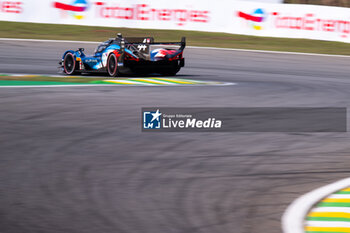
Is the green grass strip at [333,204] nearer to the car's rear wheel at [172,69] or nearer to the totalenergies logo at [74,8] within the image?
the car's rear wheel at [172,69]

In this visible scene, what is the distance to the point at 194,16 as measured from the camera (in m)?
27.0

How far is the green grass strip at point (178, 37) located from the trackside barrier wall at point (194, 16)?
0.83 feet

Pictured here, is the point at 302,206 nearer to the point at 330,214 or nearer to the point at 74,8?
the point at 330,214

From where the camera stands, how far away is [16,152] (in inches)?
293

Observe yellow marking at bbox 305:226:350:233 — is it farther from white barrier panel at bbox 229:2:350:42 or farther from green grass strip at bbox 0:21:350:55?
white barrier panel at bbox 229:2:350:42

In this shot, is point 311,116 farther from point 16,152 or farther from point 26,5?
point 26,5

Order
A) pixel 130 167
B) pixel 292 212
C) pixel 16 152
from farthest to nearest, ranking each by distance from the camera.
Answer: pixel 16 152 → pixel 130 167 → pixel 292 212

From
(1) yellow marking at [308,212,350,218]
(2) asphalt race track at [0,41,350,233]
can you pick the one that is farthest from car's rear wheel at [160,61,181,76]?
(1) yellow marking at [308,212,350,218]

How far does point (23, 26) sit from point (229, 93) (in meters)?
17.0

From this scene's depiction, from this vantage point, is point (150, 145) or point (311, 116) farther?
point (311, 116)

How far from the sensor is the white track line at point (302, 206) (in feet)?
16.3

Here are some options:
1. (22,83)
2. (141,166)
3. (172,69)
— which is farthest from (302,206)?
(172,69)

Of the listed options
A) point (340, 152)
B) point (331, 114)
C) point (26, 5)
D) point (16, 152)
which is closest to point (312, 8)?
point (26, 5)

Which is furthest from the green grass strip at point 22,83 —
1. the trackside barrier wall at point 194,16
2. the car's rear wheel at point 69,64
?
the trackside barrier wall at point 194,16
